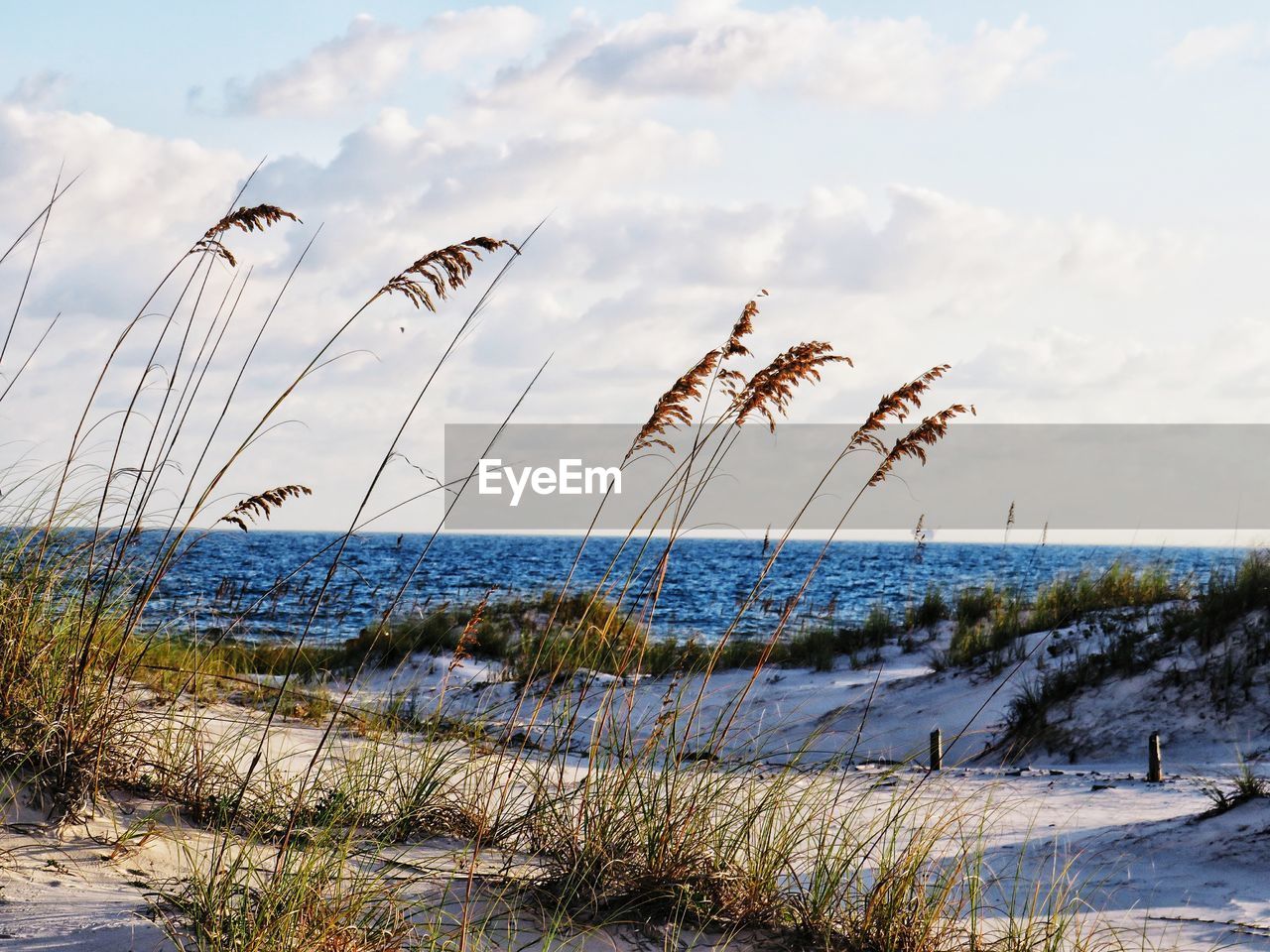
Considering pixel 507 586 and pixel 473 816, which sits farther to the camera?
pixel 507 586

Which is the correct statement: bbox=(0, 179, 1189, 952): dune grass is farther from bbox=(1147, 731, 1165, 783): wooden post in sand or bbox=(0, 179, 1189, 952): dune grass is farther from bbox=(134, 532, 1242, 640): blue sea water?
bbox=(1147, 731, 1165, 783): wooden post in sand

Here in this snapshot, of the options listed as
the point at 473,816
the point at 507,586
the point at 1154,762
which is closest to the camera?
the point at 473,816

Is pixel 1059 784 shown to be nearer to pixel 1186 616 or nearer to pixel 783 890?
pixel 1186 616

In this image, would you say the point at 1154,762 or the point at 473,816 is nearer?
the point at 473,816

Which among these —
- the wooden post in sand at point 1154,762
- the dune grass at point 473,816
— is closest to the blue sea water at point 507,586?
the dune grass at point 473,816

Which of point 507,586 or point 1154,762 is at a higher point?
point 507,586

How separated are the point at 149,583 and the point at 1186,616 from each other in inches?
339

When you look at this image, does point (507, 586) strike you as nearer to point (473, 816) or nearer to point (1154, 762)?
point (473, 816)

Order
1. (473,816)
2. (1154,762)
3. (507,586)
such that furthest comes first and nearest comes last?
1. (1154,762)
2. (507,586)
3. (473,816)

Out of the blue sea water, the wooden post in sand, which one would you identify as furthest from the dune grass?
the wooden post in sand

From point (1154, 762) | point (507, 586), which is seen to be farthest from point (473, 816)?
point (1154, 762)

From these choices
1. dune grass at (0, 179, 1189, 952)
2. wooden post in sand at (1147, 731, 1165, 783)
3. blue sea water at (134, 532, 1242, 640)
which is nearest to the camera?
dune grass at (0, 179, 1189, 952)

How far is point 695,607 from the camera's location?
25.4 meters

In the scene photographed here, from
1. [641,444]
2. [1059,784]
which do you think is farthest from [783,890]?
[1059,784]
